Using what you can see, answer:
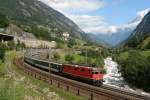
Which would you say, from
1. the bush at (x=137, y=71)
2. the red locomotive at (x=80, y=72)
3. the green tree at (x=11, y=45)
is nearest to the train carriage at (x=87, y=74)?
the red locomotive at (x=80, y=72)

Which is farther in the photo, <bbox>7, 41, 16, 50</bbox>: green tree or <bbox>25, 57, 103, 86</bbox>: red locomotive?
<bbox>7, 41, 16, 50</bbox>: green tree

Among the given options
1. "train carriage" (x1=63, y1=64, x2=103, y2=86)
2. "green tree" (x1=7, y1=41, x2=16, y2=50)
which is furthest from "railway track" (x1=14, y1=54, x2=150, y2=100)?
"green tree" (x1=7, y1=41, x2=16, y2=50)

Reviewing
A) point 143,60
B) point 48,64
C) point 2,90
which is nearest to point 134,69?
point 143,60

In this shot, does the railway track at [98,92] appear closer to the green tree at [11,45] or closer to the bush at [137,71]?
the bush at [137,71]

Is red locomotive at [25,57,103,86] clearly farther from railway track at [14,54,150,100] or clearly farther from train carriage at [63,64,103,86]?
railway track at [14,54,150,100]

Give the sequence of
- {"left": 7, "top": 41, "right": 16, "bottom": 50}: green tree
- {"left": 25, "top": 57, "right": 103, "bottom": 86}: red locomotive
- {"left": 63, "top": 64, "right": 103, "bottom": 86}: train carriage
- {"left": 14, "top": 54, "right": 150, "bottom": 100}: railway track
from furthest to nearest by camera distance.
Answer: {"left": 7, "top": 41, "right": 16, "bottom": 50}: green tree, {"left": 25, "top": 57, "right": 103, "bottom": 86}: red locomotive, {"left": 63, "top": 64, "right": 103, "bottom": 86}: train carriage, {"left": 14, "top": 54, "right": 150, "bottom": 100}: railway track

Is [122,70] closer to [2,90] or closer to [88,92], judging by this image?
[88,92]

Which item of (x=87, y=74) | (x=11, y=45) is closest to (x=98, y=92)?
(x=87, y=74)

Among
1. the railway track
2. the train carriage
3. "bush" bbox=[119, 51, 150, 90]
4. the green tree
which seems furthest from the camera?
the green tree

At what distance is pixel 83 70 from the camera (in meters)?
57.5

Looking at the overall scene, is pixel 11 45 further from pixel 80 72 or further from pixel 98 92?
pixel 98 92

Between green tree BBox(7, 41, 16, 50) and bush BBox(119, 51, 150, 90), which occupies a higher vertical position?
green tree BBox(7, 41, 16, 50)

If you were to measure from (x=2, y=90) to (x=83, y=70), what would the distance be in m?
41.6

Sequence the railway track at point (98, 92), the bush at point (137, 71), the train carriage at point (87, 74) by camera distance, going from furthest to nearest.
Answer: the bush at point (137, 71) → the train carriage at point (87, 74) → the railway track at point (98, 92)
